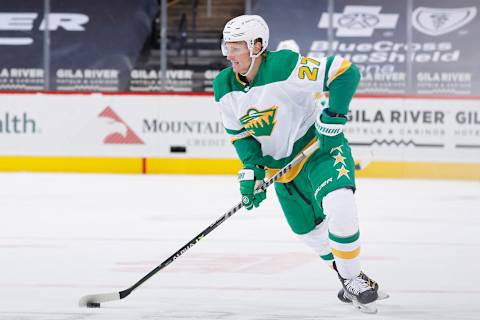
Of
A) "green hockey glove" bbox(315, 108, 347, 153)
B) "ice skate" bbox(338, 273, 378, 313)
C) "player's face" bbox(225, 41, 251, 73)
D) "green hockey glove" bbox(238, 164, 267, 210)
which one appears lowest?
"ice skate" bbox(338, 273, 378, 313)

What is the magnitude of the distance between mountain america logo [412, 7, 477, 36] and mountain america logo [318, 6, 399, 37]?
0.23 m

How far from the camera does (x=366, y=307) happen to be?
3.44 m

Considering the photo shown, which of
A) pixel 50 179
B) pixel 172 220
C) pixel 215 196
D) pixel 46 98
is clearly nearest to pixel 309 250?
pixel 172 220

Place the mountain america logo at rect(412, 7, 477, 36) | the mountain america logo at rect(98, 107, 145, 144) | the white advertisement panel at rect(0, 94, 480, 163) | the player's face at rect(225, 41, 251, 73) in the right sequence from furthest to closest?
the mountain america logo at rect(412, 7, 477, 36) → the mountain america logo at rect(98, 107, 145, 144) → the white advertisement panel at rect(0, 94, 480, 163) → the player's face at rect(225, 41, 251, 73)

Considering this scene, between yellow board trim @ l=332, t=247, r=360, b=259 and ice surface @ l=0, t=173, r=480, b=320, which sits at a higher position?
yellow board trim @ l=332, t=247, r=360, b=259

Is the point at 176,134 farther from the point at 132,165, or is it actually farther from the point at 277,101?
the point at 277,101

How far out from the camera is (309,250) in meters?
4.96

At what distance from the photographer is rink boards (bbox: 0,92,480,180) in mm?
9539

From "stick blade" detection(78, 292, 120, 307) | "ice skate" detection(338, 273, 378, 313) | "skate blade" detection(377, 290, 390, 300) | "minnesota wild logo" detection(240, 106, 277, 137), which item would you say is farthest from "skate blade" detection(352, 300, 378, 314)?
"stick blade" detection(78, 292, 120, 307)

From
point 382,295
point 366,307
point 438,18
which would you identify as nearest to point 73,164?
point 438,18

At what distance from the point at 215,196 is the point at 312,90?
4.06 m

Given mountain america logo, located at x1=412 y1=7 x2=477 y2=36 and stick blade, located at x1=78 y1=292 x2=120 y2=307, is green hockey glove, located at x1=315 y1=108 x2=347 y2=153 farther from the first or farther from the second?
mountain america logo, located at x1=412 y1=7 x2=477 y2=36

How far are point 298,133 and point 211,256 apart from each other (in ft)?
3.89

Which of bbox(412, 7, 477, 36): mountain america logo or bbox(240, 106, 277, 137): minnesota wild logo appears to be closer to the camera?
bbox(240, 106, 277, 137): minnesota wild logo
